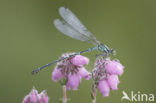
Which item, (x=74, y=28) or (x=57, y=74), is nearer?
(x=57, y=74)

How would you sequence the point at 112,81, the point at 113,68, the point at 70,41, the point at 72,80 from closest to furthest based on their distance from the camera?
the point at 113,68 → the point at 112,81 → the point at 72,80 → the point at 70,41

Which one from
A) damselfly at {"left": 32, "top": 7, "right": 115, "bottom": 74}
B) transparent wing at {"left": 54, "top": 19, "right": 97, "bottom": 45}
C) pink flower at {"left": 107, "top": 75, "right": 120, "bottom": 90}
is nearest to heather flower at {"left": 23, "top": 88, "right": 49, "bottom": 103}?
damselfly at {"left": 32, "top": 7, "right": 115, "bottom": 74}

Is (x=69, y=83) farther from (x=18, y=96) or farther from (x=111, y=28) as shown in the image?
(x=111, y=28)

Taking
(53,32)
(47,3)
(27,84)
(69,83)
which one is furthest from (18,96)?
(69,83)

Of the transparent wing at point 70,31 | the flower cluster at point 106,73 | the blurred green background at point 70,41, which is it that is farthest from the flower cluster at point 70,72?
the blurred green background at point 70,41

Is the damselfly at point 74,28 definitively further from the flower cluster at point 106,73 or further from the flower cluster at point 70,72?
the flower cluster at point 106,73

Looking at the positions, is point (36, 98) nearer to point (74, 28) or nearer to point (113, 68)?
point (113, 68)

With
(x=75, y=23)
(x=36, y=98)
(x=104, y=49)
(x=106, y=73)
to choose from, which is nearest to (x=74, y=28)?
(x=75, y=23)

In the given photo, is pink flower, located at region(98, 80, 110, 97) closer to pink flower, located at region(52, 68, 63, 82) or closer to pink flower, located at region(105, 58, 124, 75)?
pink flower, located at region(105, 58, 124, 75)
